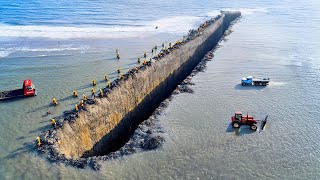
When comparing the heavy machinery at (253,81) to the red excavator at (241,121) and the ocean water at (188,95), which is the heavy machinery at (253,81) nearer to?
the ocean water at (188,95)

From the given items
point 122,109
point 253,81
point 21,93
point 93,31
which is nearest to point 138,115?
point 122,109

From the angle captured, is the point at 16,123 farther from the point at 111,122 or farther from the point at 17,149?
the point at 111,122

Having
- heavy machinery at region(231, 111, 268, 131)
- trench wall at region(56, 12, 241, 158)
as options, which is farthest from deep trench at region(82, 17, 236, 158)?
heavy machinery at region(231, 111, 268, 131)

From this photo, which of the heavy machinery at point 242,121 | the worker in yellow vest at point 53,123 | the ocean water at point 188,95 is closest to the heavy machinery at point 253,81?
the ocean water at point 188,95

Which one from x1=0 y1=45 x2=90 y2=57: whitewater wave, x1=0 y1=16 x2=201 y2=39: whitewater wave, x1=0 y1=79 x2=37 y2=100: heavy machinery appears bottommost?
x1=0 y1=79 x2=37 y2=100: heavy machinery

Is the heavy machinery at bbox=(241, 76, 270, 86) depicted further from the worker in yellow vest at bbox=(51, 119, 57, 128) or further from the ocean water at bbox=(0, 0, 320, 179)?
the worker in yellow vest at bbox=(51, 119, 57, 128)

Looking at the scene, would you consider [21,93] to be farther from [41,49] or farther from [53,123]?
[41,49]
